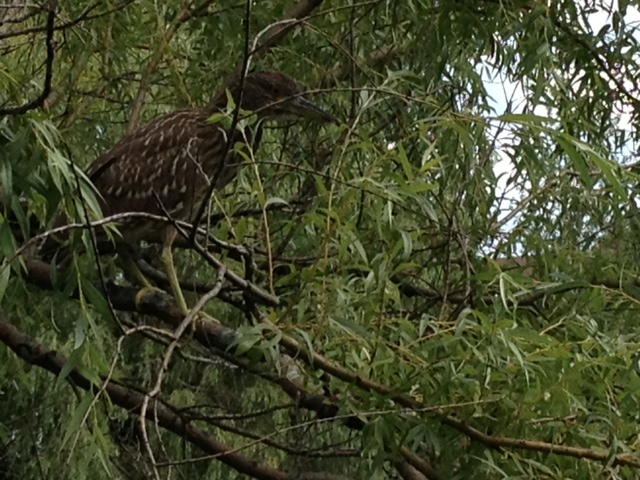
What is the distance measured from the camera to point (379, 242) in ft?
6.31

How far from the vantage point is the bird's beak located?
226cm

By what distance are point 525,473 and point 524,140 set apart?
594 millimetres

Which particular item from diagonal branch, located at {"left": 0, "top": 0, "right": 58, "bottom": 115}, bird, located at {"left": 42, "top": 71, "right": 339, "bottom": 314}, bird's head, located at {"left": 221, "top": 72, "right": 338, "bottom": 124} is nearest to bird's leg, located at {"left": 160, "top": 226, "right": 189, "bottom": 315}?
bird, located at {"left": 42, "top": 71, "right": 339, "bottom": 314}

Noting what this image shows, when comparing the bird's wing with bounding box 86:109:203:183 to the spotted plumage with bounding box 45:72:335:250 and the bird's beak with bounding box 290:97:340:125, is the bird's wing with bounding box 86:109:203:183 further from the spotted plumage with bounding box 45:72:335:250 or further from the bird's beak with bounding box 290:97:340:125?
the bird's beak with bounding box 290:97:340:125

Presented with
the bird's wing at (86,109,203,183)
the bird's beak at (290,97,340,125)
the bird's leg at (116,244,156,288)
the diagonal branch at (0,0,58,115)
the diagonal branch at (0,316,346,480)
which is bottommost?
the diagonal branch at (0,316,346,480)

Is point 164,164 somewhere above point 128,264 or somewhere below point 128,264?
above

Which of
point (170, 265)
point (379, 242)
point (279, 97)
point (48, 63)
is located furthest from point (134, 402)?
point (48, 63)

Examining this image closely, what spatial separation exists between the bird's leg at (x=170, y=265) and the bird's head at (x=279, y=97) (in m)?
0.34

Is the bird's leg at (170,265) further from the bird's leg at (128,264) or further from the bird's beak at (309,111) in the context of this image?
the bird's beak at (309,111)

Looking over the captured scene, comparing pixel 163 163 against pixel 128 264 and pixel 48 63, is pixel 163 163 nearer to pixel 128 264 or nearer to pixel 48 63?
pixel 128 264

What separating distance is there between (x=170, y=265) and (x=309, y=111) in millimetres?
432

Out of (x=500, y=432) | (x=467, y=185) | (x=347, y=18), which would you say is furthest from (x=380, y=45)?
(x=500, y=432)

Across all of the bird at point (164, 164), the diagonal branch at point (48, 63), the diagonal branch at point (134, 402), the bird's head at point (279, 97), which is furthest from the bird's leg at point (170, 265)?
the diagonal branch at point (48, 63)

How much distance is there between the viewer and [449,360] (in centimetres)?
145
